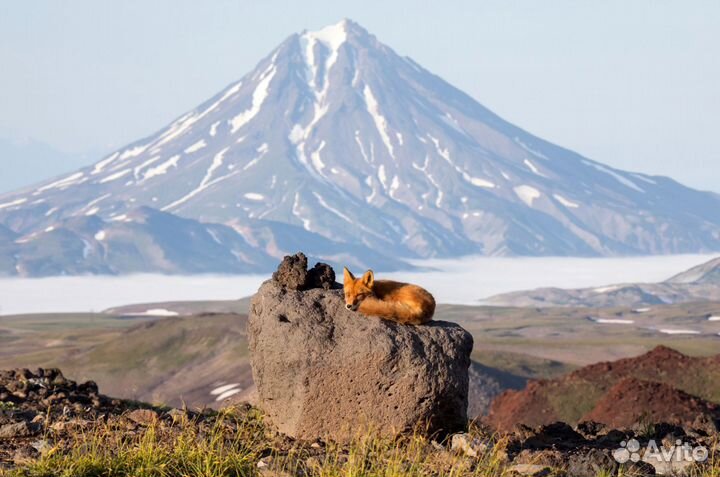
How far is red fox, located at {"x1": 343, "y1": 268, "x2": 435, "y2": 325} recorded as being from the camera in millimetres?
14023

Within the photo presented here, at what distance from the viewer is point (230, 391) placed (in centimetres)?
6750

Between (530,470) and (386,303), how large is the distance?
2654 millimetres

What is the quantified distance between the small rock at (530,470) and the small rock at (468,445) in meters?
0.56

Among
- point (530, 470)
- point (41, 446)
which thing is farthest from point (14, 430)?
point (530, 470)

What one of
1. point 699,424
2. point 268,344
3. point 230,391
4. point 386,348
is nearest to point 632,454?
point 386,348

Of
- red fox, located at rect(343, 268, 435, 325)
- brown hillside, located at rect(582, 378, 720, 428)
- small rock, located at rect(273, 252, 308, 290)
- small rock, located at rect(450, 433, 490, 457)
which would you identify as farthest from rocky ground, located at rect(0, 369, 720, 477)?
brown hillside, located at rect(582, 378, 720, 428)

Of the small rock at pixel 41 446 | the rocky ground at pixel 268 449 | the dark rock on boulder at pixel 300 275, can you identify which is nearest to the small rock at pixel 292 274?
the dark rock on boulder at pixel 300 275

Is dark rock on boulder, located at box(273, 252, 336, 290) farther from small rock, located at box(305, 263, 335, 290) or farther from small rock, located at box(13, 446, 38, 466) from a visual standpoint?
small rock, located at box(13, 446, 38, 466)

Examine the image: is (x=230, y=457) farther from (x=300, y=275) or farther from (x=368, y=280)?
(x=300, y=275)

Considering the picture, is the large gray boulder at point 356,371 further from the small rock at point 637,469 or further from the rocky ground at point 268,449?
the small rock at point 637,469

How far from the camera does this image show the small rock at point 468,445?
13.1m

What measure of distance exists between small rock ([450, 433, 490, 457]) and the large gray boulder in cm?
58

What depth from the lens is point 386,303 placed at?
1412 cm

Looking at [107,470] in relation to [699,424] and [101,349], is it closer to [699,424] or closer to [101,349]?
[699,424]
